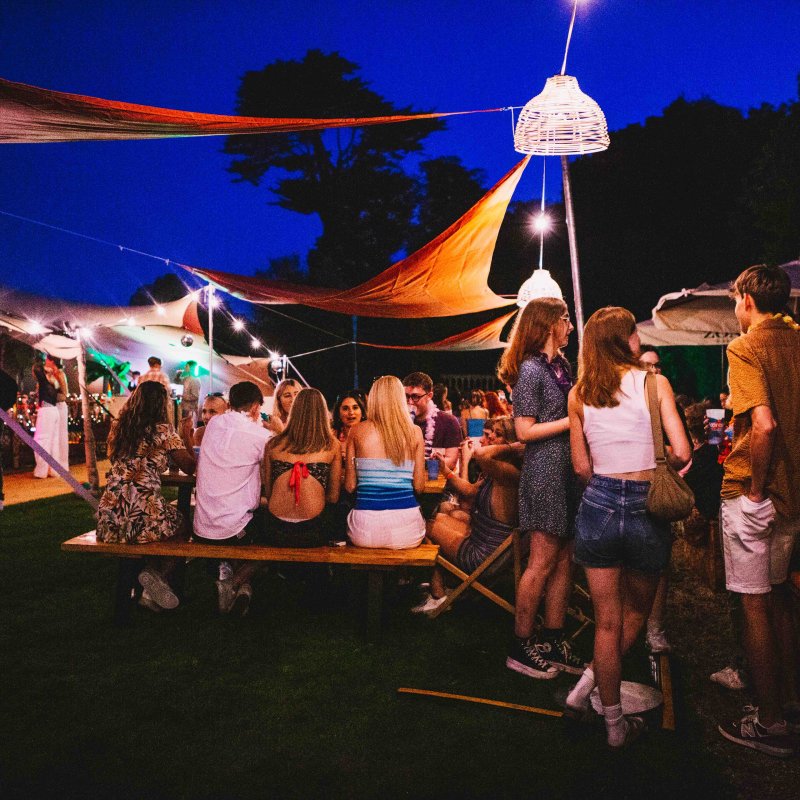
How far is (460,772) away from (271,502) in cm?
199

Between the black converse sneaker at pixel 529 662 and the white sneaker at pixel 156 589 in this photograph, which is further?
the white sneaker at pixel 156 589

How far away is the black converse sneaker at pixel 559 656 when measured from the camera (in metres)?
3.30

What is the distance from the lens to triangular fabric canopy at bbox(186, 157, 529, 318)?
254 inches

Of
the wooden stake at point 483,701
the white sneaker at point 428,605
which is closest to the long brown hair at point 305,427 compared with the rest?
the white sneaker at point 428,605

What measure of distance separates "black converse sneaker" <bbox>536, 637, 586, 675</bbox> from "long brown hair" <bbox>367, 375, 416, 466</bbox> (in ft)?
3.99

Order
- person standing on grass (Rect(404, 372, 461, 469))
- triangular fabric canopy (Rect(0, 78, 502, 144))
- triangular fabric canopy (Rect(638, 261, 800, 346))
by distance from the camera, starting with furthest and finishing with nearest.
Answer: triangular fabric canopy (Rect(638, 261, 800, 346)) < person standing on grass (Rect(404, 372, 461, 469)) < triangular fabric canopy (Rect(0, 78, 502, 144))

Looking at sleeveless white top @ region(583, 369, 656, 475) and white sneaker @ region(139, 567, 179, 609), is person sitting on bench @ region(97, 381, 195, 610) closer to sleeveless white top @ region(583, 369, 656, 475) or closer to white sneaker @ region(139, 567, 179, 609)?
white sneaker @ region(139, 567, 179, 609)

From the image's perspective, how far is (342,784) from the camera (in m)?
2.40

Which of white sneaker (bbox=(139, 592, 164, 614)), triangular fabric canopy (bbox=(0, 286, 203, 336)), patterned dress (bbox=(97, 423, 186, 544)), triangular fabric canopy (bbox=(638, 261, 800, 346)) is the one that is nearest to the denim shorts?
patterned dress (bbox=(97, 423, 186, 544))

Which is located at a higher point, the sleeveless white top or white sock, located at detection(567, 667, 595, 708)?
the sleeveless white top

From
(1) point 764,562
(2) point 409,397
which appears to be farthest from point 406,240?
(1) point 764,562

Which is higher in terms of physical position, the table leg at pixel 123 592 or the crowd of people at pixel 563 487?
the crowd of people at pixel 563 487

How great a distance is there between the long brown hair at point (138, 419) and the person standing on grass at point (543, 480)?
2.03 metres

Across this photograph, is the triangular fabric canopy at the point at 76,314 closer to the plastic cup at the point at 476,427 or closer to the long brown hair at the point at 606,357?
the plastic cup at the point at 476,427
